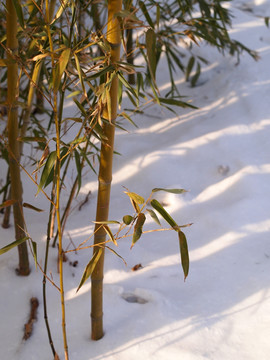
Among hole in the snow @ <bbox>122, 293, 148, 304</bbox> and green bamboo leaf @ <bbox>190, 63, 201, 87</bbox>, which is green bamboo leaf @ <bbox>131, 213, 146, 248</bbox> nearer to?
hole in the snow @ <bbox>122, 293, 148, 304</bbox>

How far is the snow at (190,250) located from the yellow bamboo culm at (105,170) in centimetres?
10

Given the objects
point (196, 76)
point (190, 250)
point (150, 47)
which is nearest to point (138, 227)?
point (150, 47)

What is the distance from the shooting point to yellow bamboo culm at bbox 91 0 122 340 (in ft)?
3.04

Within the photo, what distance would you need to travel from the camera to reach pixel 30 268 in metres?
1.50

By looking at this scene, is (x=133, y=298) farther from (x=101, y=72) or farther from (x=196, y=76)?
(x=196, y=76)

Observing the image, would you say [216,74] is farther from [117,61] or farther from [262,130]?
[117,61]

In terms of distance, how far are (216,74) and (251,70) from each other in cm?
16

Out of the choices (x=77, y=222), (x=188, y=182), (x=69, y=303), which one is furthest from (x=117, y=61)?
(x=188, y=182)

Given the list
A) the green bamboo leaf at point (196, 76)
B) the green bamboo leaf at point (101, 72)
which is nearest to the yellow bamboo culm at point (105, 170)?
the green bamboo leaf at point (101, 72)

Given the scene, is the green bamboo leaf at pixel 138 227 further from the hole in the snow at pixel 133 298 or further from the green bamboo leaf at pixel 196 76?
the green bamboo leaf at pixel 196 76

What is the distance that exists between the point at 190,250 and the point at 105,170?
62 centimetres

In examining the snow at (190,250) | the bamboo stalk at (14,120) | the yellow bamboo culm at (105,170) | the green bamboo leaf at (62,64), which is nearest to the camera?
the green bamboo leaf at (62,64)

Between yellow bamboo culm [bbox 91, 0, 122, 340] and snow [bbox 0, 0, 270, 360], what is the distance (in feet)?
0.33

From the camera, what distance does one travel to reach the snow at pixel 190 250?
1244mm
